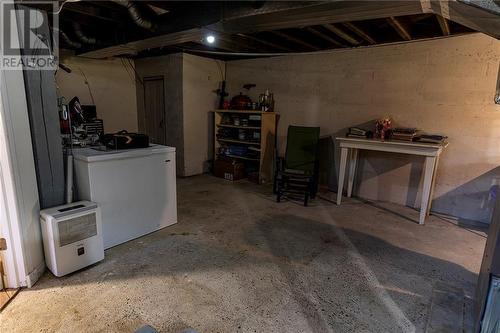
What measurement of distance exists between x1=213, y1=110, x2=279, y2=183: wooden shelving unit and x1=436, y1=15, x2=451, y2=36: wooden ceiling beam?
2473 millimetres

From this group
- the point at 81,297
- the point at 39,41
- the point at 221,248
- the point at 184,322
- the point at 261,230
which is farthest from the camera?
the point at 261,230

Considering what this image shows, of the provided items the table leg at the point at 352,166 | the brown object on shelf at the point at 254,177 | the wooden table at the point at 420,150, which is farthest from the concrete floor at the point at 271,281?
the brown object on shelf at the point at 254,177

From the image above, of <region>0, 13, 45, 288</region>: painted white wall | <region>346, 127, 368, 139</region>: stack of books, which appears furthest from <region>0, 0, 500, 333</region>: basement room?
<region>346, 127, 368, 139</region>: stack of books

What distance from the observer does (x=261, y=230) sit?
296 centimetres

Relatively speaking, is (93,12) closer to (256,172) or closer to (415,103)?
(256,172)

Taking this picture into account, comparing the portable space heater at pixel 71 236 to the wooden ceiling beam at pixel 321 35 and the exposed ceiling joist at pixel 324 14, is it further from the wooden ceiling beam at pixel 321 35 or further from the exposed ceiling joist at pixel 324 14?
the wooden ceiling beam at pixel 321 35

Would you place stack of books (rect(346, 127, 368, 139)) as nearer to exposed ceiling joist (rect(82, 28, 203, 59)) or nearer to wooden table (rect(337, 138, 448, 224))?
wooden table (rect(337, 138, 448, 224))

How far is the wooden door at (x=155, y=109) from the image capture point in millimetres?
5238

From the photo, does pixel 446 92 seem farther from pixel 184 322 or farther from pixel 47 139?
pixel 47 139

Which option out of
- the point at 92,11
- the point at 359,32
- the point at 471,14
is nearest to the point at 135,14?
the point at 92,11

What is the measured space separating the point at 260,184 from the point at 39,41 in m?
3.43

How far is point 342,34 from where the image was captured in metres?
3.31

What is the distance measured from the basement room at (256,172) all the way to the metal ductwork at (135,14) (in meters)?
0.03

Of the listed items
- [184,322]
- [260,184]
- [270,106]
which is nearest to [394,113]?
[270,106]
